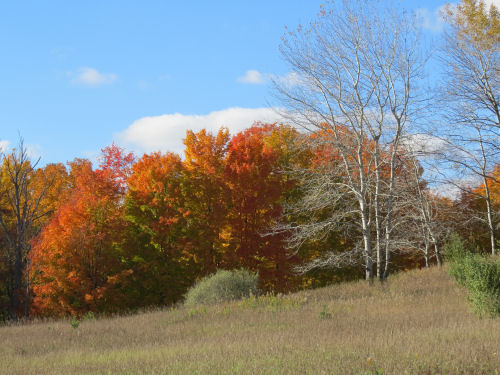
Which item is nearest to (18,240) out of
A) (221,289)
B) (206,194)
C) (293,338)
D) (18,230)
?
(18,230)

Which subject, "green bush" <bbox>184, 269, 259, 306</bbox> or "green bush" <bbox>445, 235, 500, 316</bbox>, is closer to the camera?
"green bush" <bbox>445, 235, 500, 316</bbox>

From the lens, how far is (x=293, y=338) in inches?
415

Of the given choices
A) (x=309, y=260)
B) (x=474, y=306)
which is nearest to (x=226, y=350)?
(x=474, y=306)

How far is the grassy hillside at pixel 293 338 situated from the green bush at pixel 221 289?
1.46 meters

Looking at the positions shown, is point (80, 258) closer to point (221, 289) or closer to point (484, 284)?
→ point (221, 289)

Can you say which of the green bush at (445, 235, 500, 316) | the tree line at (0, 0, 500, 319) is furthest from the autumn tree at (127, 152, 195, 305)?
the green bush at (445, 235, 500, 316)

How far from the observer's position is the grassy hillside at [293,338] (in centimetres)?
750

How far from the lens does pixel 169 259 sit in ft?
92.8

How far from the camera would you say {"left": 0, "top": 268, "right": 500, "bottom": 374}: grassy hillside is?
24.6ft

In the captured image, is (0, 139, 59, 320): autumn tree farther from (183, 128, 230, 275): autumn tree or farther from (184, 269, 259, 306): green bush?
(184, 269, 259, 306): green bush

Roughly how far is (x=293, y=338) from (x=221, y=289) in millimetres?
8270

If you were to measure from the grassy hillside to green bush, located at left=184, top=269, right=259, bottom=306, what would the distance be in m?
1.46

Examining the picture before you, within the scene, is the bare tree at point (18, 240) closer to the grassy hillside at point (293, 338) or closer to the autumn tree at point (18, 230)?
the autumn tree at point (18, 230)

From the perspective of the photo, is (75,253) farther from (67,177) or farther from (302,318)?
(67,177)
